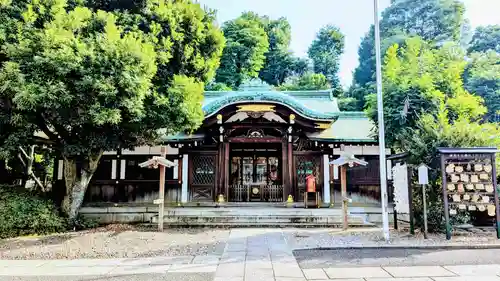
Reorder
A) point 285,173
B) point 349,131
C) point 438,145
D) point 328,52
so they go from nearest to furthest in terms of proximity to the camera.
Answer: point 438,145
point 285,173
point 349,131
point 328,52

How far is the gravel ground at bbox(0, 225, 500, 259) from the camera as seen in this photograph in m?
6.82

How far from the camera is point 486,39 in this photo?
34.1 metres

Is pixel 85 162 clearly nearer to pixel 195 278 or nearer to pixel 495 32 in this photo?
pixel 195 278

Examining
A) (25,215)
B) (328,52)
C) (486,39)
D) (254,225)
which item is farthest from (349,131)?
(486,39)

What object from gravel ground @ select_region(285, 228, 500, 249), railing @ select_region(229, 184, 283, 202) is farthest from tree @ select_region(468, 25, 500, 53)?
gravel ground @ select_region(285, 228, 500, 249)

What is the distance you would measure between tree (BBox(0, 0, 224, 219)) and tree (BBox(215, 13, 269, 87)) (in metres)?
22.1

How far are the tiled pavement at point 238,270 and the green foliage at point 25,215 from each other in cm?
290

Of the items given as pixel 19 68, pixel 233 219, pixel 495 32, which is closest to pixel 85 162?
pixel 19 68

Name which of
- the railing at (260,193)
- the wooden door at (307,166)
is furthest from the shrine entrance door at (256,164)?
the wooden door at (307,166)

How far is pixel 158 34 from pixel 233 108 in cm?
404

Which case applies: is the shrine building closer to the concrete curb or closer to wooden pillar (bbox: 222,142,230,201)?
wooden pillar (bbox: 222,142,230,201)

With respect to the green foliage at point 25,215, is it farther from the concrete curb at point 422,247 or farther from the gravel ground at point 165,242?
the concrete curb at point 422,247

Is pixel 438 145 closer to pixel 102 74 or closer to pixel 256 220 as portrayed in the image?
pixel 256 220

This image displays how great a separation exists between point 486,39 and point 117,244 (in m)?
41.2
